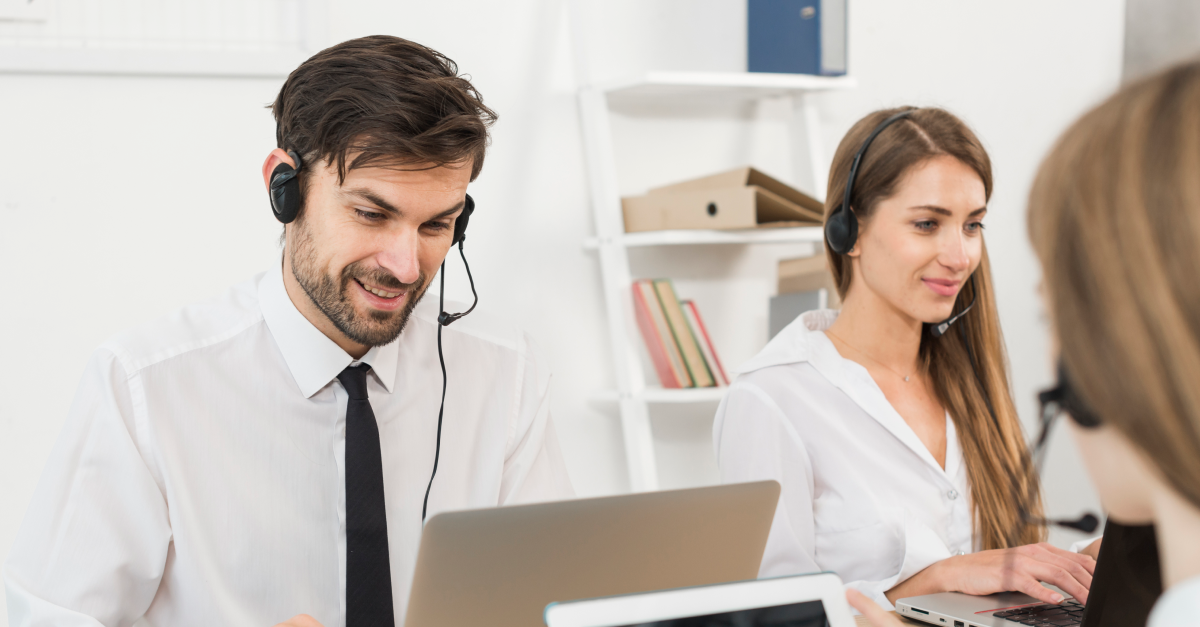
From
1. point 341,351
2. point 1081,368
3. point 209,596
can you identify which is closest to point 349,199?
point 341,351

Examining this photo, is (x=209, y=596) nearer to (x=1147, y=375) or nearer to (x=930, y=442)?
(x=1147, y=375)

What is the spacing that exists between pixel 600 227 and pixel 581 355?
32cm

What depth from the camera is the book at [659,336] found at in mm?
2180

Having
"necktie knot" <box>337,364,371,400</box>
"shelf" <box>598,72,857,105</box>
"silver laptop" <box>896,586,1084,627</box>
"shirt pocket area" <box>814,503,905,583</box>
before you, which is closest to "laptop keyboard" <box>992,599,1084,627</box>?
"silver laptop" <box>896,586,1084,627</box>

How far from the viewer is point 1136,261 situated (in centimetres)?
54

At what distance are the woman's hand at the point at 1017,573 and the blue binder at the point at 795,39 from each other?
134 cm

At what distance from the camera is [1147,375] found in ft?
1.78

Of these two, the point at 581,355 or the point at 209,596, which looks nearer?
the point at 209,596

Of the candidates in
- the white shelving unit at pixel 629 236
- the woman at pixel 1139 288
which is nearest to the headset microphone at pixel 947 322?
the white shelving unit at pixel 629 236

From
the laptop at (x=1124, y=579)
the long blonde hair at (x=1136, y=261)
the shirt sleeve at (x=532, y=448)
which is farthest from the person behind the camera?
the shirt sleeve at (x=532, y=448)

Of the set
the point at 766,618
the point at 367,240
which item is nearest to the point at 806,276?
the point at 367,240

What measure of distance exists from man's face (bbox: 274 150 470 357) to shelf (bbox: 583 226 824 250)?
35.4 inches

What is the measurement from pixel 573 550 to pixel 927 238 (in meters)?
1.03

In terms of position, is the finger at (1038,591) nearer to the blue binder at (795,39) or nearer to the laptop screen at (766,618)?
the laptop screen at (766,618)
